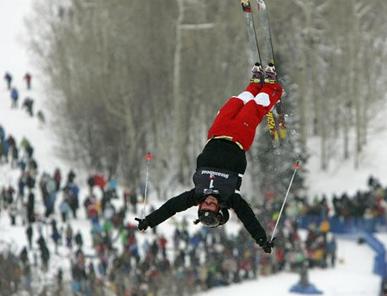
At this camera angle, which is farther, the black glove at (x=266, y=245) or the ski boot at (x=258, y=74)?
the ski boot at (x=258, y=74)

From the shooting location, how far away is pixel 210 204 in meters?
9.25

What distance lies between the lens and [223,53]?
1305 inches

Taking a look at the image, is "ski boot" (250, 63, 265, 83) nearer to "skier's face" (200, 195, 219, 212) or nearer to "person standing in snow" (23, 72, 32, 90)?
"skier's face" (200, 195, 219, 212)

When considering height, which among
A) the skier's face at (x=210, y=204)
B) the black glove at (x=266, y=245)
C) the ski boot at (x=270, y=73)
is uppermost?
the ski boot at (x=270, y=73)

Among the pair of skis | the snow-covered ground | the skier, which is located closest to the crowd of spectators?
the snow-covered ground

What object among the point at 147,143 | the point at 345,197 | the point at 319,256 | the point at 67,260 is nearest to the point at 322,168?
the point at 147,143

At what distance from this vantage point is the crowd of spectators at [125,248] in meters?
19.3

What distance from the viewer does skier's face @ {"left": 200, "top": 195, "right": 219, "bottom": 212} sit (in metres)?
9.22

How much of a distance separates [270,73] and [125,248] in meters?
10.7

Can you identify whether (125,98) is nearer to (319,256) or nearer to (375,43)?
(375,43)

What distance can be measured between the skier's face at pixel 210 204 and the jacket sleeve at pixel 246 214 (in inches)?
8.6

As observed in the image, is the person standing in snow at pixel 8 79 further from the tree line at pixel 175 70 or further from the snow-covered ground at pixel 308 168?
the tree line at pixel 175 70

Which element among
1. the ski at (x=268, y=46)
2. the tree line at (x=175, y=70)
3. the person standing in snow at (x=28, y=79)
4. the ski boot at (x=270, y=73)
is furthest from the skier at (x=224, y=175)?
the person standing in snow at (x=28, y=79)

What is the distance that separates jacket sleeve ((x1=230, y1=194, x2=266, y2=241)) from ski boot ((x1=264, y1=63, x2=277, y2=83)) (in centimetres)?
127
